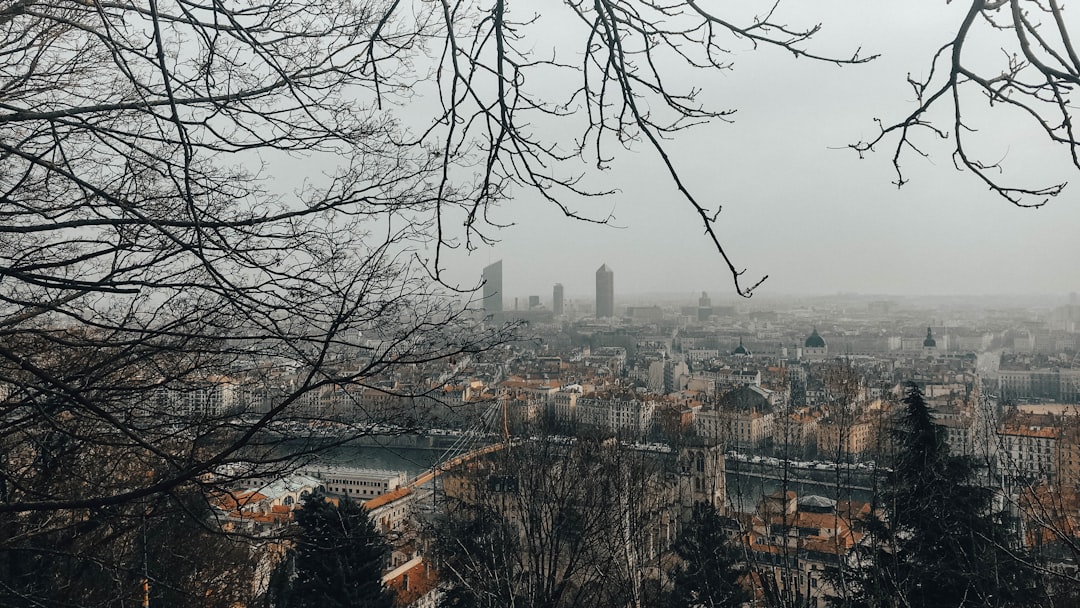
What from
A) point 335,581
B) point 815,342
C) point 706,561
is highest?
point 706,561

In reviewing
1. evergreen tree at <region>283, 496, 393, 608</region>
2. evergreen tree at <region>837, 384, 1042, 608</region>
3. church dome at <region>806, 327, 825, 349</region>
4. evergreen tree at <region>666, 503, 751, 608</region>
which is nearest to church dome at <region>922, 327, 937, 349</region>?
church dome at <region>806, 327, 825, 349</region>

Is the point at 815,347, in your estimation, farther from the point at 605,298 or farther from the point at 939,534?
the point at 939,534

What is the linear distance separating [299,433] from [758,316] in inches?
2148

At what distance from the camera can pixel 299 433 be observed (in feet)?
7.74

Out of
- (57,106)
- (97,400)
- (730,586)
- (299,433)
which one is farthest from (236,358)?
(730,586)

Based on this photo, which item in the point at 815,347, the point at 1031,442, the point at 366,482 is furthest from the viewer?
the point at 815,347

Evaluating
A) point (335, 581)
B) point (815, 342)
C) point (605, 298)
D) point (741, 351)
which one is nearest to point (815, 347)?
point (815, 342)

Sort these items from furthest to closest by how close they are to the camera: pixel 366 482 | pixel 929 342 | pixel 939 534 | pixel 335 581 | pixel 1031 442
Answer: pixel 929 342
pixel 366 482
pixel 1031 442
pixel 335 581
pixel 939 534

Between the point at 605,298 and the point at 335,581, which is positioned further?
the point at 605,298

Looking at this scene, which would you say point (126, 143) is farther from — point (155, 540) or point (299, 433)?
point (155, 540)

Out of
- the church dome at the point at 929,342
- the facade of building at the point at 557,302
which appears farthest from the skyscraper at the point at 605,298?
the church dome at the point at 929,342

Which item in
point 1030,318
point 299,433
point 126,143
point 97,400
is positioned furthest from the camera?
point 1030,318

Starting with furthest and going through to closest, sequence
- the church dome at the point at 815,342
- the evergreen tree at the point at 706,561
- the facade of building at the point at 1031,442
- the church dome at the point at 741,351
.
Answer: the church dome at the point at 741,351, the church dome at the point at 815,342, the facade of building at the point at 1031,442, the evergreen tree at the point at 706,561

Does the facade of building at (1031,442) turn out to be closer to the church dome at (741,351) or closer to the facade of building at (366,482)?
the facade of building at (366,482)
